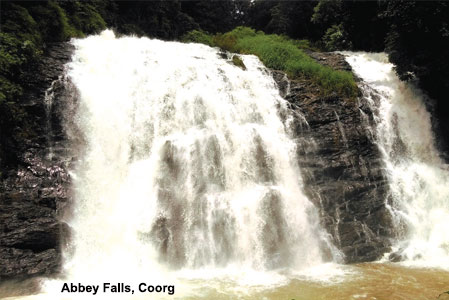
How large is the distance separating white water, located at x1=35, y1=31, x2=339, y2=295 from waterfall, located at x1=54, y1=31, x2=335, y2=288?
0.03 meters

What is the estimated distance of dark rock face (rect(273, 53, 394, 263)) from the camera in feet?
34.0

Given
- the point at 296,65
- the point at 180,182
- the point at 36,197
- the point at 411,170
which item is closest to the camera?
the point at 36,197

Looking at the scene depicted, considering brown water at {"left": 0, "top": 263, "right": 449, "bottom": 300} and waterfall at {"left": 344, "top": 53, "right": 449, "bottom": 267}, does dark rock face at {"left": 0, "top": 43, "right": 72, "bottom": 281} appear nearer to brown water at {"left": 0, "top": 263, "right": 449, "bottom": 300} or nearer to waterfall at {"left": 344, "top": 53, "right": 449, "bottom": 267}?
brown water at {"left": 0, "top": 263, "right": 449, "bottom": 300}

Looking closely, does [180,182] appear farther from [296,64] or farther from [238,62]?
[296,64]

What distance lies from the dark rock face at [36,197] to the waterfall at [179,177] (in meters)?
0.39

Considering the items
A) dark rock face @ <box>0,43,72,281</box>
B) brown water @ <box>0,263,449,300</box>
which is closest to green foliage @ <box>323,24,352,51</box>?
brown water @ <box>0,263,449,300</box>

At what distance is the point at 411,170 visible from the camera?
39.2ft

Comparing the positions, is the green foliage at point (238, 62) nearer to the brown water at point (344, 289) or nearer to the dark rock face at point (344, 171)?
the dark rock face at point (344, 171)

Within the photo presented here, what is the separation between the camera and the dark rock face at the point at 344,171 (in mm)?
10367

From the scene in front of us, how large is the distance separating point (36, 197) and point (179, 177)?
359 centimetres

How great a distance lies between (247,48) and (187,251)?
1233 cm

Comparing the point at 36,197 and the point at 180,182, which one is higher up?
the point at 180,182

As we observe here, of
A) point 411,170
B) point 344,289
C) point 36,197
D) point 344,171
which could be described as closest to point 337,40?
point 411,170

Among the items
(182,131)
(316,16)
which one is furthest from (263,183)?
(316,16)
